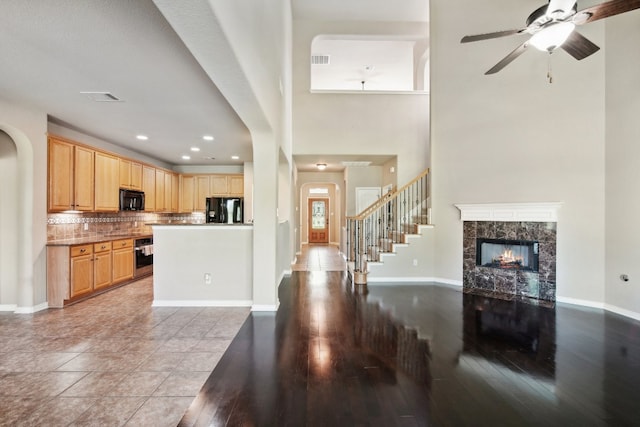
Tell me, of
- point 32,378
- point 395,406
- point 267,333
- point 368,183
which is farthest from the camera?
point 368,183

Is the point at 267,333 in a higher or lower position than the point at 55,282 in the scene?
lower

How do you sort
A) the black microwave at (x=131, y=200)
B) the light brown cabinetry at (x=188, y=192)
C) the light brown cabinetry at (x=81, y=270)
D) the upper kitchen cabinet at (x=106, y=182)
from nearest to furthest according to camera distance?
the light brown cabinetry at (x=81, y=270)
the upper kitchen cabinet at (x=106, y=182)
the black microwave at (x=131, y=200)
the light brown cabinetry at (x=188, y=192)

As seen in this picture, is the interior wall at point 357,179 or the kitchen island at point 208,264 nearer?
the kitchen island at point 208,264

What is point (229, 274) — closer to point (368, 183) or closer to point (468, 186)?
point (468, 186)

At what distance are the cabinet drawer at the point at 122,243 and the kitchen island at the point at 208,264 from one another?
4.51 feet

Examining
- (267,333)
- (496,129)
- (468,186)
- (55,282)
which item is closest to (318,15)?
Answer: (496,129)

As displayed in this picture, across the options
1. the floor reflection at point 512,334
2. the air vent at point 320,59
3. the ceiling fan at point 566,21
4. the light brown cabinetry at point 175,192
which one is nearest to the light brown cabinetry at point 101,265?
the light brown cabinetry at point 175,192

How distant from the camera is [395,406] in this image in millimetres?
1898

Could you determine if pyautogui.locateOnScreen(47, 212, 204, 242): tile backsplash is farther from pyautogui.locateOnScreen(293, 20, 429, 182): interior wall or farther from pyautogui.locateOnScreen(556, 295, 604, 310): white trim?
pyautogui.locateOnScreen(556, 295, 604, 310): white trim

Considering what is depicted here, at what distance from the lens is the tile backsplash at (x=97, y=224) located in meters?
4.51

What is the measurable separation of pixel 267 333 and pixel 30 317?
3179mm

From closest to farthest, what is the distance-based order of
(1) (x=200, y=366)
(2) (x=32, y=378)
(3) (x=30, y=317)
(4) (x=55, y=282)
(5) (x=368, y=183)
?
(2) (x=32, y=378), (1) (x=200, y=366), (3) (x=30, y=317), (4) (x=55, y=282), (5) (x=368, y=183)

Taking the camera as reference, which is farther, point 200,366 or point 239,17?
point 200,366

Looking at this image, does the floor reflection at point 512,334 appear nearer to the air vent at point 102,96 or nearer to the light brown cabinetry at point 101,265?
the air vent at point 102,96
